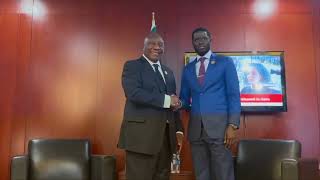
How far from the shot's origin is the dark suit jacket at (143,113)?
2.48 m

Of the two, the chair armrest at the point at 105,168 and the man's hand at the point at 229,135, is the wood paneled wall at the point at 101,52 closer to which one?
the chair armrest at the point at 105,168

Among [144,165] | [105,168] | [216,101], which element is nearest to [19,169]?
[105,168]

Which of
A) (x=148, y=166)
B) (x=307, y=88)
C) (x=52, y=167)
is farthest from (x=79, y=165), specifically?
(x=307, y=88)

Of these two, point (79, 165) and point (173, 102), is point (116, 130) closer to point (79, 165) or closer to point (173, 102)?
point (79, 165)

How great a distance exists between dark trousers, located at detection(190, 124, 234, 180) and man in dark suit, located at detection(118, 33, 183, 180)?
21 centimetres

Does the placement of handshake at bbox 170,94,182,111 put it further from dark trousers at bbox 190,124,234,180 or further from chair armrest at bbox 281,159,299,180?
chair armrest at bbox 281,159,299,180

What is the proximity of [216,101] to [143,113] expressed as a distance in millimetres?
572

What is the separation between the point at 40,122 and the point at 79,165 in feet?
2.82

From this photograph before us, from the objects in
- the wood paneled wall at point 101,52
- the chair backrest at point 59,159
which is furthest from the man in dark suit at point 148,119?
the wood paneled wall at point 101,52

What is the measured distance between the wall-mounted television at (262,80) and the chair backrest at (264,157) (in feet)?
1.71

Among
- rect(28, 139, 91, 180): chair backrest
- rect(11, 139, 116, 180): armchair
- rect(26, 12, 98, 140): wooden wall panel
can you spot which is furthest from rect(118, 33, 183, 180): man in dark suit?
rect(26, 12, 98, 140): wooden wall panel

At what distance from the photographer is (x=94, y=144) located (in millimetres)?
4039

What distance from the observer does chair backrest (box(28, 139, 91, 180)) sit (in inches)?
138

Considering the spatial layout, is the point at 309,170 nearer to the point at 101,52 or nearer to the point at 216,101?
the point at 216,101
